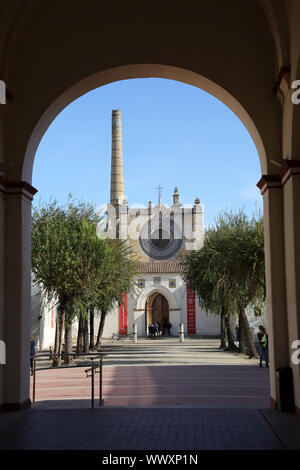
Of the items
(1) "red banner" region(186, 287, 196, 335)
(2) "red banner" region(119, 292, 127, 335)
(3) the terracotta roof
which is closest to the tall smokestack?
(3) the terracotta roof

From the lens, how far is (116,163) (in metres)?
60.5

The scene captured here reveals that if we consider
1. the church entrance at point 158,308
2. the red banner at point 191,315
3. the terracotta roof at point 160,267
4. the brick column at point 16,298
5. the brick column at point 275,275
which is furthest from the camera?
the church entrance at point 158,308

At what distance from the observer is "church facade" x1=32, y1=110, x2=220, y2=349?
146 ft

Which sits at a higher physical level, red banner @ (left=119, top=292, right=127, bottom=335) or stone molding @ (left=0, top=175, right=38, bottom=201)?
stone molding @ (left=0, top=175, right=38, bottom=201)

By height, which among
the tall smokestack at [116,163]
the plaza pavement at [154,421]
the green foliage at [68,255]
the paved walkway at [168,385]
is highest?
the tall smokestack at [116,163]

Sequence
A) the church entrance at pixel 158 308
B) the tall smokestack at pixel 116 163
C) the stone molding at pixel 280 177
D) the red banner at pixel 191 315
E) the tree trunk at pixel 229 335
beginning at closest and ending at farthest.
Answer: the stone molding at pixel 280 177, the tree trunk at pixel 229 335, the red banner at pixel 191 315, the church entrance at pixel 158 308, the tall smokestack at pixel 116 163

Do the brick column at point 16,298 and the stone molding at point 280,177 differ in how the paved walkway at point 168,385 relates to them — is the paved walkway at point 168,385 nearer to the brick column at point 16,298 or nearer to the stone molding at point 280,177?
the brick column at point 16,298

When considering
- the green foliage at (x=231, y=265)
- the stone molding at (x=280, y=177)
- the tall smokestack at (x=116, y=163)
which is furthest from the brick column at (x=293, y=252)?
the tall smokestack at (x=116, y=163)

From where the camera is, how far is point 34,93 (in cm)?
918

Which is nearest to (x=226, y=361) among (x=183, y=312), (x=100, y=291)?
(x=100, y=291)

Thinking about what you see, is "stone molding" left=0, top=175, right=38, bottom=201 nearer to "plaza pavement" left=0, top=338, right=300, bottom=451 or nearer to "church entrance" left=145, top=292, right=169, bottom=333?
"plaza pavement" left=0, top=338, right=300, bottom=451

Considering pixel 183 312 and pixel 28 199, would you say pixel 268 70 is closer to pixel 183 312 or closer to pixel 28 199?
pixel 28 199

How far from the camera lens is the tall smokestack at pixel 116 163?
5941cm

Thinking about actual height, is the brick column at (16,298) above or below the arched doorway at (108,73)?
below
